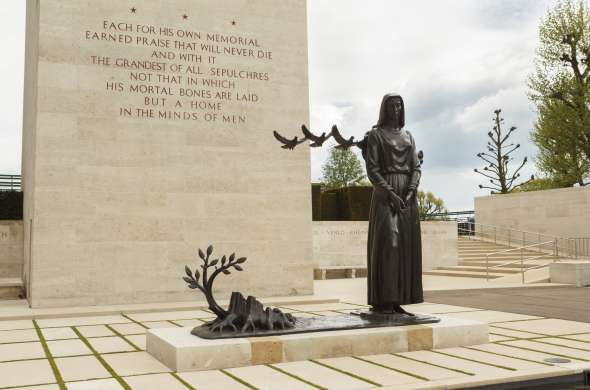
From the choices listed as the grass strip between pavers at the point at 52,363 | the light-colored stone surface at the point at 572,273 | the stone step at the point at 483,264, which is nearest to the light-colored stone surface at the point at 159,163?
the grass strip between pavers at the point at 52,363

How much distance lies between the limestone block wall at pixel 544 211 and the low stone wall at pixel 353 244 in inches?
193

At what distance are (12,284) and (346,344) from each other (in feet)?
29.9

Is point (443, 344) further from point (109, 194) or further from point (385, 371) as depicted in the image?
point (109, 194)

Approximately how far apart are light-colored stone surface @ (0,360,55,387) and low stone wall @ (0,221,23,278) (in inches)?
383

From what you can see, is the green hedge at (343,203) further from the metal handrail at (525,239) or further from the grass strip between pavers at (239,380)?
the grass strip between pavers at (239,380)

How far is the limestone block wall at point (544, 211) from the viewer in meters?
20.9

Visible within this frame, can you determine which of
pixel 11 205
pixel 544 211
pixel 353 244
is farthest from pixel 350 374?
pixel 544 211

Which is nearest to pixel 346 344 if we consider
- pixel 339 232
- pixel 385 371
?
pixel 385 371

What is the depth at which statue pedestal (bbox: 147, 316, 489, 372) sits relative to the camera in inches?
198

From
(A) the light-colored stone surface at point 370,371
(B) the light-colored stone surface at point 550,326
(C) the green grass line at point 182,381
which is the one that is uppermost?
(C) the green grass line at point 182,381

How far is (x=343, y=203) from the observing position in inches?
848

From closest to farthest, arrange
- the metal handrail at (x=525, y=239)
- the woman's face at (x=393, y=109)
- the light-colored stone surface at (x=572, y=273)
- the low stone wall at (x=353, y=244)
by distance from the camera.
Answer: the woman's face at (x=393, y=109), the light-colored stone surface at (x=572, y=273), the low stone wall at (x=353, y=244), the metal handrail at (x=525, y=239)

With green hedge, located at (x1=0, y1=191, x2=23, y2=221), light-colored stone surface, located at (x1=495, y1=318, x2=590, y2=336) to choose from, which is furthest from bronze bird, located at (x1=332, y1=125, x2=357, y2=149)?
green hedge, located at (x1=0, y1=191, x2=23, y2=221)

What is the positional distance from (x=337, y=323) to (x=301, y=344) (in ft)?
2.13
